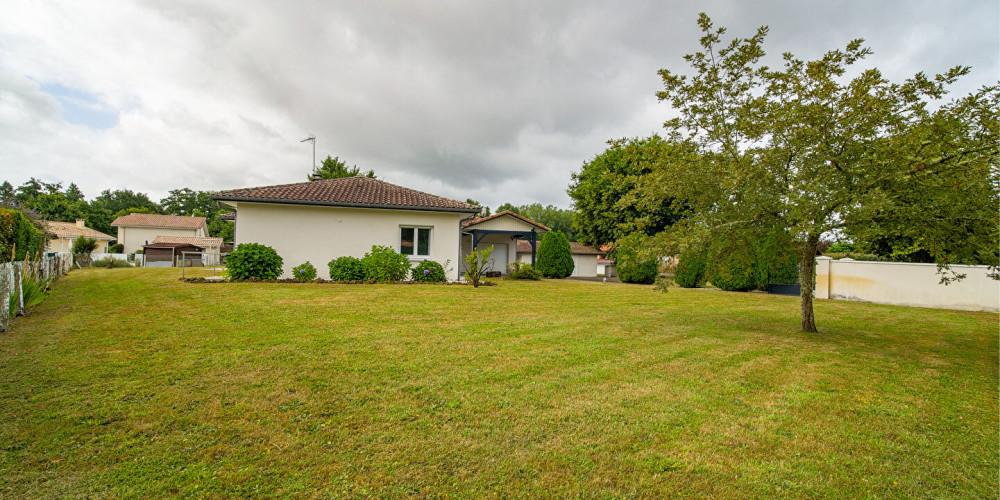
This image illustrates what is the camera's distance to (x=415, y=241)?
50.4ft

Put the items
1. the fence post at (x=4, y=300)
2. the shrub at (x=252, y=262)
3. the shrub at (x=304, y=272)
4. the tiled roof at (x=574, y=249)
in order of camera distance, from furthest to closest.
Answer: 1. the tiled roof at (x=574, y=249)
2. the shrub at (x=304, y=272)
3. the shrub at (x=252, y=262)
4. the fence post at (x=4, y=300)

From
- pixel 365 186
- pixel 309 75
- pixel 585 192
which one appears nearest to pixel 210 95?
pixel 309 75

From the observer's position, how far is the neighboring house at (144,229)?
42.8m

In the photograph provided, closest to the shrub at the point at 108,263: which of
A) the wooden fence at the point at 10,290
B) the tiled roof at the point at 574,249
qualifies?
the wooden fence at the point at 10,290

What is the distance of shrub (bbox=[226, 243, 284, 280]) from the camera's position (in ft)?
41.7

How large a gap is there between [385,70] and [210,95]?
667 cm

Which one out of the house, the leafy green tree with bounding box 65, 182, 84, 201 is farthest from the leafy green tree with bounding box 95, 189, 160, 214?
the house

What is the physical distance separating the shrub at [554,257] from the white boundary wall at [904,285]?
11.3 m

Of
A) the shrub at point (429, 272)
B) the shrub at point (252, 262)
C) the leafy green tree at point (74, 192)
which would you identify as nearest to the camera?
the shrub at point (252, 262)

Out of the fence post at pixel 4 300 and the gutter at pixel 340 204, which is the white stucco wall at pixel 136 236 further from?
the fence post at pixel 4 300

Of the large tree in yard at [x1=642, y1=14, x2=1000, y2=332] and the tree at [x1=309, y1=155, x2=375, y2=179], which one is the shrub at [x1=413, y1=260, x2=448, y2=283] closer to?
the large tree in yard at [x1=642, y1=14, x2=1000, y2=332]

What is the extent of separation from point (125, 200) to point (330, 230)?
92281 millimetres

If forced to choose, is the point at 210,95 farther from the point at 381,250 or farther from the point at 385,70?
the point at 381,250

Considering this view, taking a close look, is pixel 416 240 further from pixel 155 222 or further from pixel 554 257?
pixel 155 222
